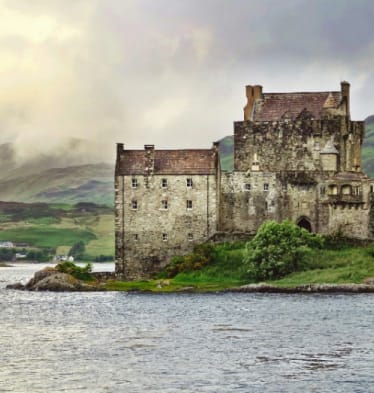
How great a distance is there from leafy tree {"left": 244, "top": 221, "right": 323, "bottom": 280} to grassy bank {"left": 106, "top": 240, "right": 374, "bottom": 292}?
95cm

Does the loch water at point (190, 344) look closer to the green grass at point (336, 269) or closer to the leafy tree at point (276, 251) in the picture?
the green grass at point (336, 269)

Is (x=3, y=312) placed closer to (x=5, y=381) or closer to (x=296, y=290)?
(x=296, y=290)

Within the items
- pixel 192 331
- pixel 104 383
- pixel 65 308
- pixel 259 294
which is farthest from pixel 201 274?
pixel 104 383

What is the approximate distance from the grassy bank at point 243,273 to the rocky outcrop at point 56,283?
289cm

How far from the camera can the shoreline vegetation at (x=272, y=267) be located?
341 feet

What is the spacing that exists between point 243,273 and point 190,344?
37.9 meters

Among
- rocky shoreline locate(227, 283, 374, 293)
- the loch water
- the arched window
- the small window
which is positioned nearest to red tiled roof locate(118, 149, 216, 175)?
the arched window

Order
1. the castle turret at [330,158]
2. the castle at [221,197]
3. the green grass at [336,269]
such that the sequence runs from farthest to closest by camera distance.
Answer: the castle turret at [330,158]
the castle at [221,197]
the green grass at [336,269]

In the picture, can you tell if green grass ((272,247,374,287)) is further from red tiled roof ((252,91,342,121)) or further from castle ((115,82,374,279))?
red tiled roof ((252,91,342,121))

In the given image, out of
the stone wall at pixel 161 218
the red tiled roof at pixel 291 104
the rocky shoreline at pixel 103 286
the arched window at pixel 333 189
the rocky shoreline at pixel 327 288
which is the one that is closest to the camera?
the rocky shoreline at pixel 327 288

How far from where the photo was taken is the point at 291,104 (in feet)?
403

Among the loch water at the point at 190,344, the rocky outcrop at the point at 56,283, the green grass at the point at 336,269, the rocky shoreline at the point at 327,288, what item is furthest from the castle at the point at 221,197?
the loch water at the point at 190,344

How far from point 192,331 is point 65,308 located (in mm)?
20408

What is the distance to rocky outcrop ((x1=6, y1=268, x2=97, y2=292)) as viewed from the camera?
4461 inches
